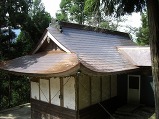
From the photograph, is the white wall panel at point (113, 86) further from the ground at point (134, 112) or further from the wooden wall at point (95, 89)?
the ground at point (134, 112)

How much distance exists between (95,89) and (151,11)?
Result: 484 cm

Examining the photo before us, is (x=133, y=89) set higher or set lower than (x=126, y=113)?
higher

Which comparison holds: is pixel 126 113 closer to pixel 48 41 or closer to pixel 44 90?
pixel 44 90

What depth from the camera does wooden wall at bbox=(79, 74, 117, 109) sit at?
10195 millimetres

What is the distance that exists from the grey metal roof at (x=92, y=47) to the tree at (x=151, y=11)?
257 centimetres

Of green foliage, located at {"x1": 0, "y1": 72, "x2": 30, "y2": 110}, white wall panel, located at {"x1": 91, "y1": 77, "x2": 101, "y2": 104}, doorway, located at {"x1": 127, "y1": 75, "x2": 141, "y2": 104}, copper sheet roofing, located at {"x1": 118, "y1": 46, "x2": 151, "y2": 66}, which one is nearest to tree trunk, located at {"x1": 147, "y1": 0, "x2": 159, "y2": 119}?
white wall panel, located at {"x1": 91, "y1": 77, "x2": 101, "y2": 104}

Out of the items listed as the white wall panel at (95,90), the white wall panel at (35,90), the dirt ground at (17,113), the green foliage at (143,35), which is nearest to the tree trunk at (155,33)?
the white wall panel at (95,90)

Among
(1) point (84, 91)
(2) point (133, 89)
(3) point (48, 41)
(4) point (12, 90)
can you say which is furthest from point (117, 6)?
(4) point (12, 90)

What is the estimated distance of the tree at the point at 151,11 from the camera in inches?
304

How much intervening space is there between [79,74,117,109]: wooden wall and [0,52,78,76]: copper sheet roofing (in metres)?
1.11

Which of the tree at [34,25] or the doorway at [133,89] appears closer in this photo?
the doorway at [133,89]

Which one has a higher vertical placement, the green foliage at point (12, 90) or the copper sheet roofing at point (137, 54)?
the copper sheet roofing at point (137, 54)

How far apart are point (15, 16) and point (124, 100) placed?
941cm

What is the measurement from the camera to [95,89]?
36.2 ft
